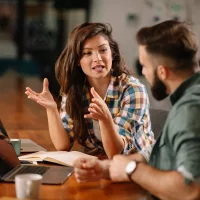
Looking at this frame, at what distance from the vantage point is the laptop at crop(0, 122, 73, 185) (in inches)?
71.7

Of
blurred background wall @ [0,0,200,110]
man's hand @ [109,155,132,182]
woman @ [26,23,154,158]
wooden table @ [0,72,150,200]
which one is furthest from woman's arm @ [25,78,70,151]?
blurred background wall @ [0,0,200,110]

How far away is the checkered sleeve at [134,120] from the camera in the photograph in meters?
2.38

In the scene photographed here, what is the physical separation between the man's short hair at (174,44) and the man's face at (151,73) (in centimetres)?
3

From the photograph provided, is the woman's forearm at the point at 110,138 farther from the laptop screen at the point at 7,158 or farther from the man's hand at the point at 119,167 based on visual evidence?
the man's hand at the point at 119,167

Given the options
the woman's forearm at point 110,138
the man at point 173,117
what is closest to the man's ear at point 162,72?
the man at point 173,117

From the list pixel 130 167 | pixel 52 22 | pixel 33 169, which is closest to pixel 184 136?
pixel 130 167

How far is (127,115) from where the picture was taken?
2406 millimetres

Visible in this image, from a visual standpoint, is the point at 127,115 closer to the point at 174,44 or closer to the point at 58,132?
the point at 58,132

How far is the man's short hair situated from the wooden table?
18.8 inches

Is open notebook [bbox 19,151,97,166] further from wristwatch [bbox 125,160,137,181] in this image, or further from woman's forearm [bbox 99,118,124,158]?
wristwatch [bbox 125,160,137,181]

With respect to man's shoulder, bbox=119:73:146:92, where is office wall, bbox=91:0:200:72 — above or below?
above

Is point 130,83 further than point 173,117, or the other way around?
point 130,83

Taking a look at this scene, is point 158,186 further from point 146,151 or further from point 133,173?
point 146,151

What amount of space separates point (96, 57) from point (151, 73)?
2.62ft
